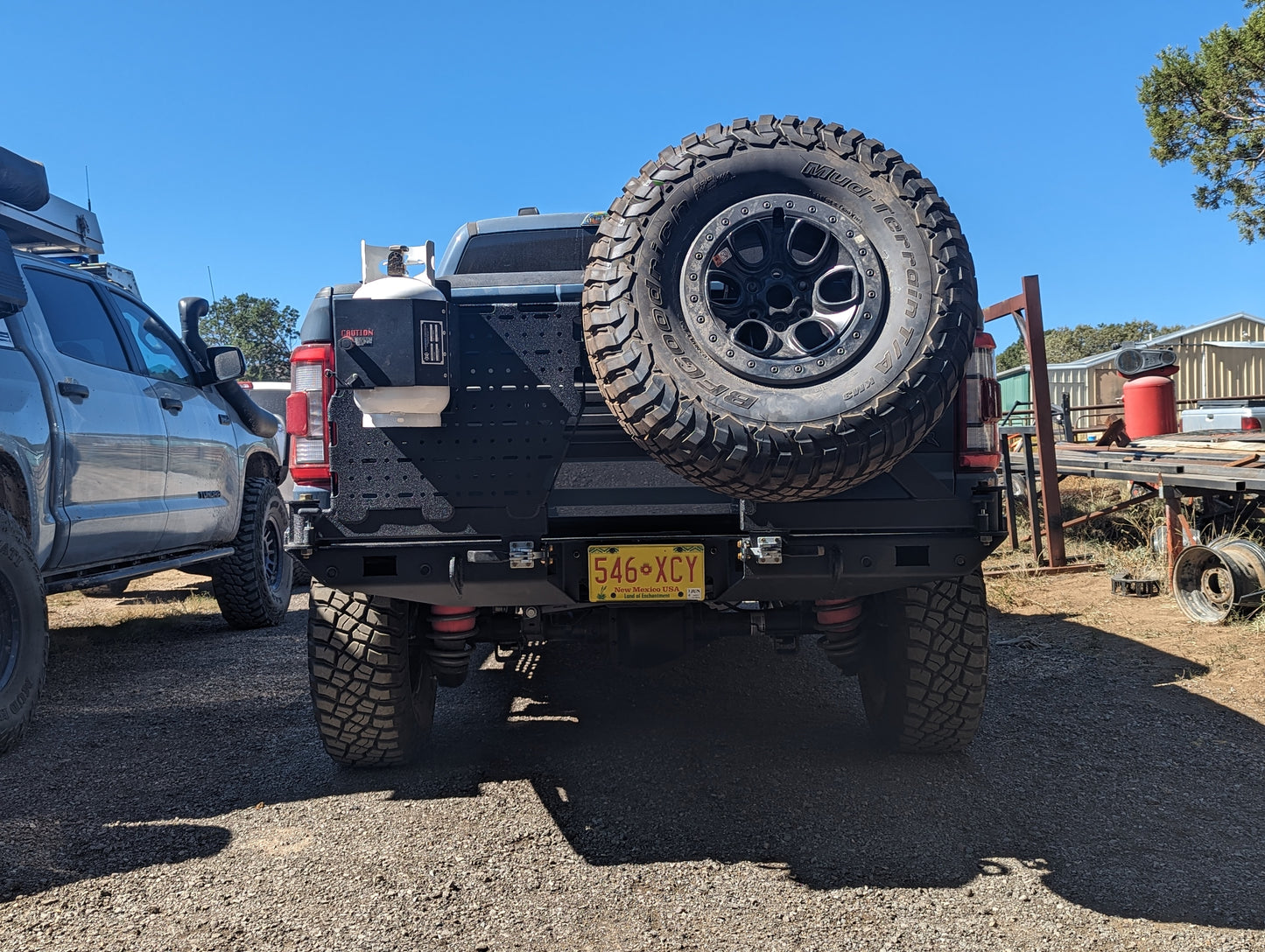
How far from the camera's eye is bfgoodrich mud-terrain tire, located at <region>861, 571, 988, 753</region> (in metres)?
3.28

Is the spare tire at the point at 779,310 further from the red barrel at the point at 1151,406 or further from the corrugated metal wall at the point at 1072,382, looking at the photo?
the corrugated metal wall at the point at 1072,382

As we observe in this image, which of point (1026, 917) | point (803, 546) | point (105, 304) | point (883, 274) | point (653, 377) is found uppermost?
point (105, 304)

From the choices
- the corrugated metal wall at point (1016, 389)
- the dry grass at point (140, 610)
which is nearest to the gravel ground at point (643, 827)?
the dry grass at point (140, 610)

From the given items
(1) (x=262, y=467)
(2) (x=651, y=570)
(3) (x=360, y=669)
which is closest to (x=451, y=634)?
(3) (x=360, y=669)

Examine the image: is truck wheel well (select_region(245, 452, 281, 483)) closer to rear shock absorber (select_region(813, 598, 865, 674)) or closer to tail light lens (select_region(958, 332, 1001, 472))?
rear shock absorber (select_region(813, 598, 865, 674))

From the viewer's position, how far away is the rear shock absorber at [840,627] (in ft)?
10.6

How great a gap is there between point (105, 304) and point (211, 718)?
8.06ft

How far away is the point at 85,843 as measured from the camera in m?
2.93

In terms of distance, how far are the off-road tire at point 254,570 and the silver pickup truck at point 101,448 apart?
0.5 inches

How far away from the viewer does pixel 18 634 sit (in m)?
3.74

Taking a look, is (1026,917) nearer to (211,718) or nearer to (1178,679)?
(1178,679)

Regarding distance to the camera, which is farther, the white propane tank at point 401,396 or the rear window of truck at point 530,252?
the rear window of truck at point 530,252

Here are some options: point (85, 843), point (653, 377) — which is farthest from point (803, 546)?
point (85, 843)

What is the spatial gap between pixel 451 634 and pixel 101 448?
2.58 m
